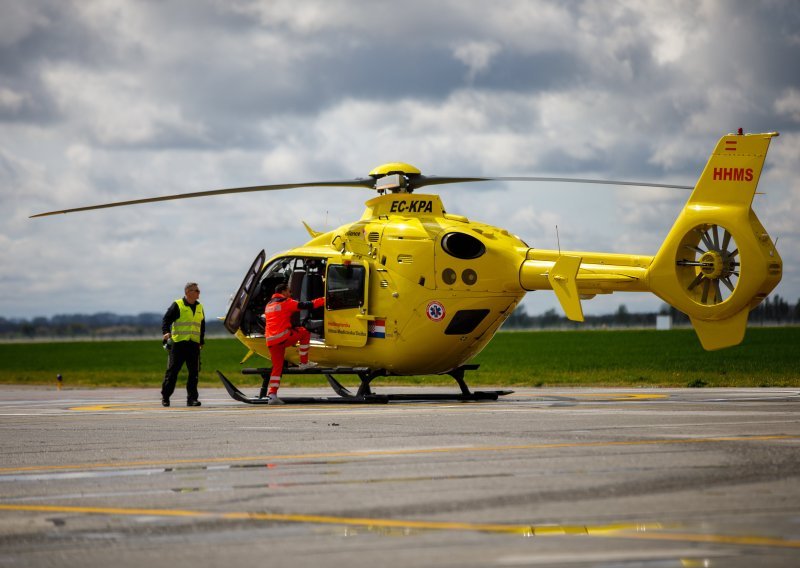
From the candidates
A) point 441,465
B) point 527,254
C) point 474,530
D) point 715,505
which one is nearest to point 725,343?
point 527,254

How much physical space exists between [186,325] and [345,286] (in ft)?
10.1

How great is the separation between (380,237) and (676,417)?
25.6 ft

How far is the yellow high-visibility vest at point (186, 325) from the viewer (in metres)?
19.9

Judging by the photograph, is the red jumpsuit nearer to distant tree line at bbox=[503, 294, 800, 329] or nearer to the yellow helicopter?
the yellow helicopter

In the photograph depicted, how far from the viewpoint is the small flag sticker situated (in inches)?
781

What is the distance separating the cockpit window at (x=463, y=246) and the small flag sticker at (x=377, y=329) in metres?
1.86

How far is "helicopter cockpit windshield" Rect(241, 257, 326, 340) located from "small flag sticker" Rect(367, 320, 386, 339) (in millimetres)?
1154

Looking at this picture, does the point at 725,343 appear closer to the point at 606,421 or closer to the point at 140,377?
the point at 606,421

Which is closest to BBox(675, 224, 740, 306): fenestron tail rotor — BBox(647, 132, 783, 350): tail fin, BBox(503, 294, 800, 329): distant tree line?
BBox(647, 132, 783, 350): tail fin

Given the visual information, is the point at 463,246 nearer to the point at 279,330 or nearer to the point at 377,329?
the point at 377,329

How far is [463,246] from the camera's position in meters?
19.4

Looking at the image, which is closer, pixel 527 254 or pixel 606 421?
pixel 606 421

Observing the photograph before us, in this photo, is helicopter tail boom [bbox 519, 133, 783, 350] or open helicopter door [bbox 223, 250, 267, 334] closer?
helicopter tail boom [bbox 519, 133, 783, 350]

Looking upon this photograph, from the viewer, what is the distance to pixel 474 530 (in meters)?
6.61
